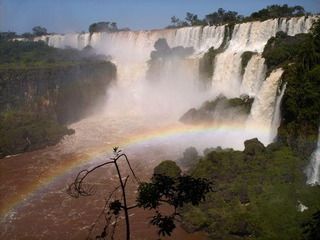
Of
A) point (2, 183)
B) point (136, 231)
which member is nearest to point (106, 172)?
point (2, 183)

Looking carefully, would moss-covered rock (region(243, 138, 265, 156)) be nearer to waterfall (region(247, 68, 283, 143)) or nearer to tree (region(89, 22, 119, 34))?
waterfall (region(247, 68, 283, 143))

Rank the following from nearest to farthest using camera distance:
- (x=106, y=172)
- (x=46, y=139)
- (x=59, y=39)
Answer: (x=106, y=172) < (x=46, y=139) < (x=59, y=39)

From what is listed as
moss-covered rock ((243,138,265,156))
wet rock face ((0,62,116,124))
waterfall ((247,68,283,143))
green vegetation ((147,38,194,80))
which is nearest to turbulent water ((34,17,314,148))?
waterfall ((247,68,283,143))

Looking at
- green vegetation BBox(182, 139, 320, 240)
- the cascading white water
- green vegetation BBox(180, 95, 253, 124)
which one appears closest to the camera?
green vegetation BBox(182, 139, 320, 240)

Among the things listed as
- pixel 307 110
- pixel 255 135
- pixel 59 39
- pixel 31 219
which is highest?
pixel 59 39

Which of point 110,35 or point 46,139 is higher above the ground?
point 110,35

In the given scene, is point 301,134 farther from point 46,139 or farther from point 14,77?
point 14,77

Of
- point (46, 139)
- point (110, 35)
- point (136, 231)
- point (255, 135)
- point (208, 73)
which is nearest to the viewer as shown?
point (136, 231)

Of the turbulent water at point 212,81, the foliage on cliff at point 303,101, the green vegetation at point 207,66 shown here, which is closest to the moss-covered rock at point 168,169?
the foliage on cliff at point 303,101
